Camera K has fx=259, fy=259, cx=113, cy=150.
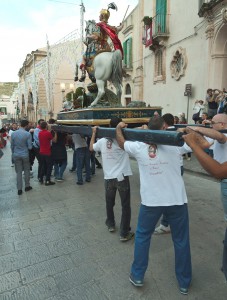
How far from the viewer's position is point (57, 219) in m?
4.52

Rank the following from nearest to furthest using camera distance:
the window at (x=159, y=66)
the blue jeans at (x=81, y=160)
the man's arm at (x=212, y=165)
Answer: the man's arm at (x=212, y=165) < the blue jeans at (x=81, y=160) < the window at (x=159, y=66)

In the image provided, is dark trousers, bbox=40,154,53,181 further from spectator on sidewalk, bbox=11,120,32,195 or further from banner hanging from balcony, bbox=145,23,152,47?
banner hanging from balcony, bbox=145,23,152,47

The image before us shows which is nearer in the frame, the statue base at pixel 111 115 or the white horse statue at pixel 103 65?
the statue base at pixel 111 115

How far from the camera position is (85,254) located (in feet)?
10.8

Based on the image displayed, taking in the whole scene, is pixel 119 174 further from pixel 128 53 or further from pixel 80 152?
pixel 128 53

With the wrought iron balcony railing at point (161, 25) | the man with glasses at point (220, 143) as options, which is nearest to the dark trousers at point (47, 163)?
the man with glasses at point (220, 143)

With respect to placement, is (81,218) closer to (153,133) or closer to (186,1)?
(153,133)

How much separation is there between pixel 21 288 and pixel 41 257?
60 cm

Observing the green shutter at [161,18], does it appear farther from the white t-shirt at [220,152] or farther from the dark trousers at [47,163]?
the white t-shirt at [220,152]

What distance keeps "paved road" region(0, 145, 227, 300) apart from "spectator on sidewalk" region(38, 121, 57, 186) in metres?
1.45

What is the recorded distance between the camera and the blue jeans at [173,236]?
8.14 feet

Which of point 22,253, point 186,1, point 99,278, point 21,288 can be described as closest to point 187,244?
point 99,278

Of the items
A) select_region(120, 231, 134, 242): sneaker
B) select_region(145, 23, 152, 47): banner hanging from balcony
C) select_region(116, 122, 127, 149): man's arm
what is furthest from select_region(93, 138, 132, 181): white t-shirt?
select_region(145, 23, 152, 47): banner hanging from balcony

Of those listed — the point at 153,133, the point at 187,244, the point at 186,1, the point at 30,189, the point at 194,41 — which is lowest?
the point at 30,189
